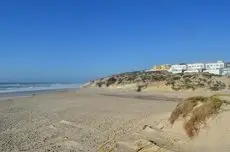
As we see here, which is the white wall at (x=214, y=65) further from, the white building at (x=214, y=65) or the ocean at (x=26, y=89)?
the ocean at (x=26, y=89)

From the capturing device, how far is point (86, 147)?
9039 mm

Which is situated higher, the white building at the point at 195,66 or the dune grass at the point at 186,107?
the white building at the point at 195,66

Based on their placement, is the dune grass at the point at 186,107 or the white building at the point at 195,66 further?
the white building at the point at 195,66

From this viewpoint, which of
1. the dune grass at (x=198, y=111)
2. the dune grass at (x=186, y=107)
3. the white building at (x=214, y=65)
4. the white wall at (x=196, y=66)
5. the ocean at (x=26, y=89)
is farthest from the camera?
the white wall at (x=196, y=66)

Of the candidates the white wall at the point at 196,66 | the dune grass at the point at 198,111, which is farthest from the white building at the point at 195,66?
the dune grass at the point at 198,111

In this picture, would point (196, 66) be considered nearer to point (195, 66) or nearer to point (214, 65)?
point (195, 66)

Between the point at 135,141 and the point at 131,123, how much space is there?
3869mm

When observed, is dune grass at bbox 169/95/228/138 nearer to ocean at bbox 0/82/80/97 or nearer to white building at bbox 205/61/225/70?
ocean at bbox 0/82/80/97

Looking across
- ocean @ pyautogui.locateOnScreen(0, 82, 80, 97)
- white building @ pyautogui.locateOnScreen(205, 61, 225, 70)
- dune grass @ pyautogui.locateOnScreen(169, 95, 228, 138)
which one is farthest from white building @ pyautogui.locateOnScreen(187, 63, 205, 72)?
dune grass @ pyautogui.locateOnScreen(169, 95, 228, 138)

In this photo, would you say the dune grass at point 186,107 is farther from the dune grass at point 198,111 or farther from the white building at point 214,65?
the white building at point 214,65

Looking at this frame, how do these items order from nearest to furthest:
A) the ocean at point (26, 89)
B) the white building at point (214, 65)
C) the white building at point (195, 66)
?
the ocean at point (26, 89), the white building at point (214, 65), the white building at point (195, 66)

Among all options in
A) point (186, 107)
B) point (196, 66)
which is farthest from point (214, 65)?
point (186, 107)

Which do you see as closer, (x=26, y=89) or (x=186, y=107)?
(x=186, y=107)

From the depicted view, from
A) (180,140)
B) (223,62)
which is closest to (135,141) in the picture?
(180,140)
